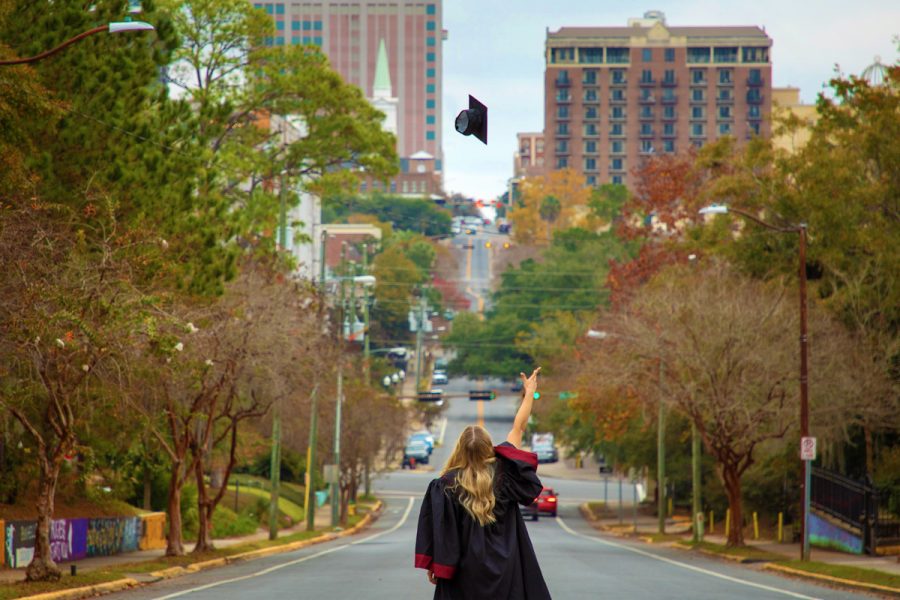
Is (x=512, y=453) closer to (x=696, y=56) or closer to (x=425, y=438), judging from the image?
(x=425, y=438)

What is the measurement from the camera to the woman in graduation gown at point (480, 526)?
7.15 metres

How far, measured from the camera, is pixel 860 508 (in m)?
32.5

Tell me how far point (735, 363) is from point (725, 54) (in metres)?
159

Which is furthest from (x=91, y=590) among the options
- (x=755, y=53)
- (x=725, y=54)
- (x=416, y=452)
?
(x=755, y=53)

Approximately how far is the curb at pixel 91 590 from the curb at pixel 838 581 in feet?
38.4

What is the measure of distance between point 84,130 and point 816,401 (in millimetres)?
20003

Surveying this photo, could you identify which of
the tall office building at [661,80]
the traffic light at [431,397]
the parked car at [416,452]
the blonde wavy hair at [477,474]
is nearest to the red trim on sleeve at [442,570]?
the blonde wavy hair at [477,474]

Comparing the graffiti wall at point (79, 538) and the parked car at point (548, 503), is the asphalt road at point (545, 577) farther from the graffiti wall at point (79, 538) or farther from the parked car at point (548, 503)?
the parked car at point (548, 503)

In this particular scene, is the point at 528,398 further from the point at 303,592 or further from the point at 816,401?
the point at 816,401

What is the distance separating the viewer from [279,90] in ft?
140

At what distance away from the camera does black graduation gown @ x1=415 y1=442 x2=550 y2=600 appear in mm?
7188

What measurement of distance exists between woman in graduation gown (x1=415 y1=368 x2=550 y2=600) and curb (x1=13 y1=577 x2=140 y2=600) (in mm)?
12196

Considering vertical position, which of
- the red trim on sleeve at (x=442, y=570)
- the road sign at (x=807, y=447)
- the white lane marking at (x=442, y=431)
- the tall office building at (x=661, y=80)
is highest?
the tall office building at (x=661, y=80)

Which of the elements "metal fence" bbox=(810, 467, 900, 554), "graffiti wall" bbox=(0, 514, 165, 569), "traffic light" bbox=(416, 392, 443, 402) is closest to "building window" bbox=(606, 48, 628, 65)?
"traffic light" bbox=(416, 392, 443, 402)
